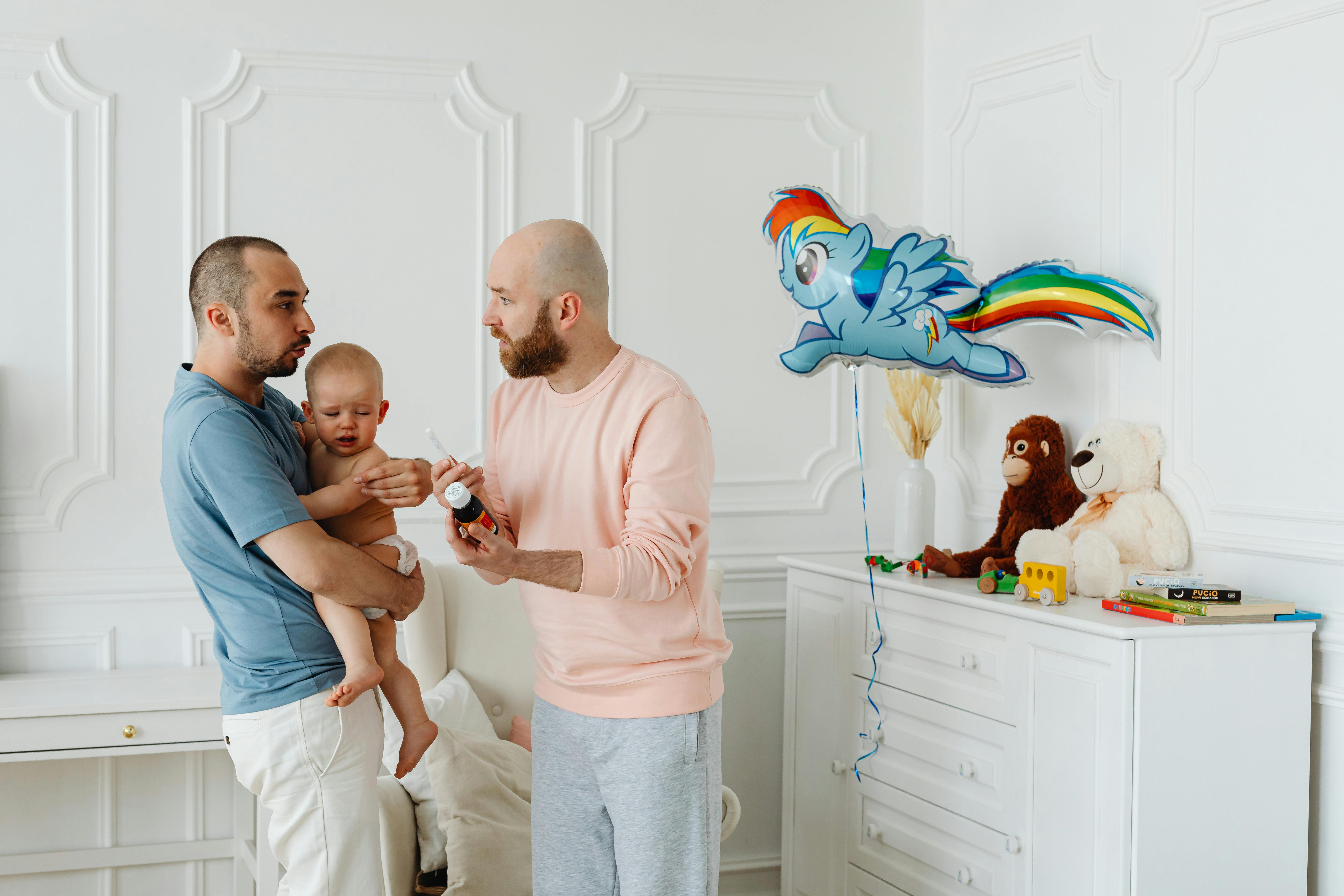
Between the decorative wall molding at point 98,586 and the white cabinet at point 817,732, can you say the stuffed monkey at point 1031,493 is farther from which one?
the decorative wall molding at point 98,586

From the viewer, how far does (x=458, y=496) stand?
1.51 meters

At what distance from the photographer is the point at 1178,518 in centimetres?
243

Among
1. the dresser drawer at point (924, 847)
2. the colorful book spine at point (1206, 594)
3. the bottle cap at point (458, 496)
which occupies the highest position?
the bottle cap at point (458, 496)

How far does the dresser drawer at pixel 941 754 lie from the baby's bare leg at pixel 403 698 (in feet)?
4.02

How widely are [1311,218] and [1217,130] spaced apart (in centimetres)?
34

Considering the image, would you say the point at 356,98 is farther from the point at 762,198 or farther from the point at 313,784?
the point at 313,784

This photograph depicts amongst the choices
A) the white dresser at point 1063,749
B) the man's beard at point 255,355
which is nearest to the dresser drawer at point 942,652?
the white dresser at point 1063,749

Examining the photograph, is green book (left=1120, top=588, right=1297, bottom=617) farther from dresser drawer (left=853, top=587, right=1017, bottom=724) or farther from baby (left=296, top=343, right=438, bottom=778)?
baby (left=296, top=343, right=438, bottom=778)

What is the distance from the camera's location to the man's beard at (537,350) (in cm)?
173

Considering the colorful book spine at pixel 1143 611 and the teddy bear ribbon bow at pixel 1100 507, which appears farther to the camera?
the teddy bear ribbon bow at pixel 1100 507

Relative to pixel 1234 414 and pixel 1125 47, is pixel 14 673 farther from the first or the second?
pixel 1125 47

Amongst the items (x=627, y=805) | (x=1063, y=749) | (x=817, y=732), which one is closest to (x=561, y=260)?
(x=627, y=805)

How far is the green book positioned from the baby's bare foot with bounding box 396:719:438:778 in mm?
1459

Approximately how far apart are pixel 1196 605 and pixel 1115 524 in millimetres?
468
